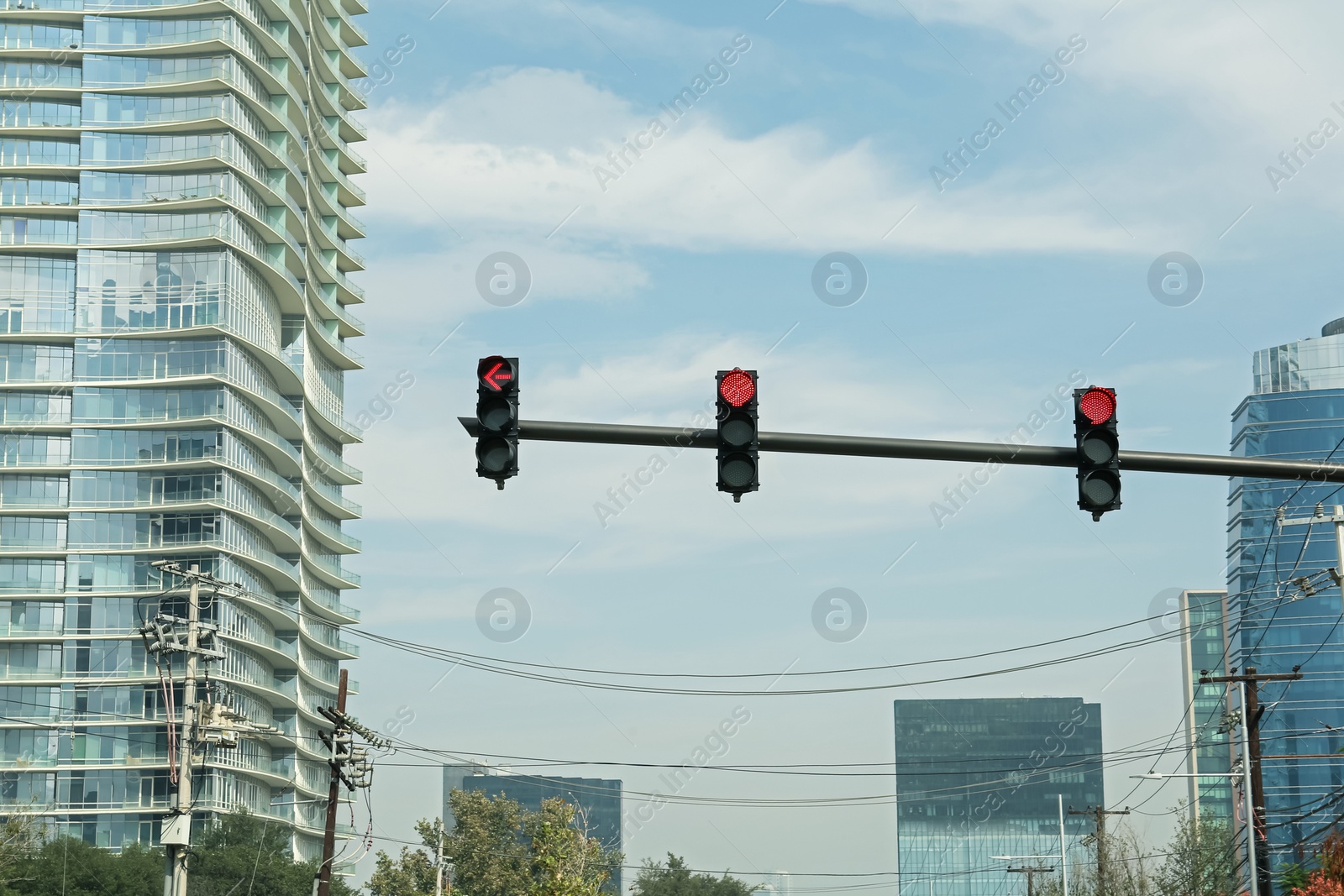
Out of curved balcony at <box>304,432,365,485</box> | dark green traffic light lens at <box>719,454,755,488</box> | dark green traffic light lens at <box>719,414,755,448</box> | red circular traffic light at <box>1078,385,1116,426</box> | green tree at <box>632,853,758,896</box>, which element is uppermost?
curved balcony at <box>304,432,365,485</box>

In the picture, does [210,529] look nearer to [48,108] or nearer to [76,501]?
[76,501]

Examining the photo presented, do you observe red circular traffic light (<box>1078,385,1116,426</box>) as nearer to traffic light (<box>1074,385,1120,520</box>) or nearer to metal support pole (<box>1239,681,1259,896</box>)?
traffic light (<box>1074,385,1120,520</box>)

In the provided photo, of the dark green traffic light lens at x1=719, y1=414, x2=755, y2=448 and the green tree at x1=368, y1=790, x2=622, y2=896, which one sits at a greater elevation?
the dark green traffic light lens at x1=719, y1=414, x2=755, y2=448

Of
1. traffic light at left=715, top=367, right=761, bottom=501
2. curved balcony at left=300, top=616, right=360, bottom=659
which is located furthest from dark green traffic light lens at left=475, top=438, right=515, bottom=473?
curved balcony at left=300, top=616, right=360, bottom=659

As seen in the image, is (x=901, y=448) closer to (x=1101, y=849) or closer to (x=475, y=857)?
(x=1101, y=849)

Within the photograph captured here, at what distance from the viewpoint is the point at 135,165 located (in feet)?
382

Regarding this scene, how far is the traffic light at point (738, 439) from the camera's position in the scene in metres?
12.6

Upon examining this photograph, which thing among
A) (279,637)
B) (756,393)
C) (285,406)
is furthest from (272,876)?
(756,393)

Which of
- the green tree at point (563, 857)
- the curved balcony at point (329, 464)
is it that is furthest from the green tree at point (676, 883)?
the curved balcony at point (329, 464)

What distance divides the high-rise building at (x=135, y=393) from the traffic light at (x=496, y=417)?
99.1m

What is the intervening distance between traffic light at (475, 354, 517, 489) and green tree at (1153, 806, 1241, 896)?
6369 centimetres

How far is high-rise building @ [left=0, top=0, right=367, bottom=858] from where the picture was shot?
10969 cm

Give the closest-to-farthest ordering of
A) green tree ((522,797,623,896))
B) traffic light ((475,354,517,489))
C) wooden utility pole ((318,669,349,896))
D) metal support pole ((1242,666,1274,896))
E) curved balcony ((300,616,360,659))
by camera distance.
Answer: traffic light ((475,354,517,489))
wooden utility pole ((318,669,349,896))
metal support pole ((1242,666,1274,896))
green tree ((522,797,623,896))
curved balcony ((300,616,360,659))

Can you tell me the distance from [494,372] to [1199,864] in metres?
69.8
